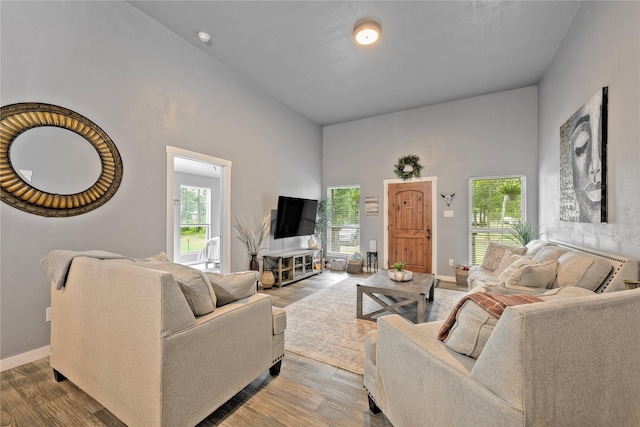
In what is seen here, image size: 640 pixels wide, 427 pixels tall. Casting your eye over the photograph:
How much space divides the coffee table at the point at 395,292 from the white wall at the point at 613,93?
1565 millimetres

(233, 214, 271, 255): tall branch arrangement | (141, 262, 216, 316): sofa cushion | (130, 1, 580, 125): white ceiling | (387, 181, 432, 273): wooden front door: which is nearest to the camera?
(141, 262, 216, 316): sofa cushion

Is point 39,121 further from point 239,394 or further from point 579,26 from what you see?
point 579,26

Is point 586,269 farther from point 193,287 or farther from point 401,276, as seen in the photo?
point 193,287

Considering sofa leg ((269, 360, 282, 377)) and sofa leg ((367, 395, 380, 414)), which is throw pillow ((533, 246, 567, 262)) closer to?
sofa leg ((367, 395, 380, 414))

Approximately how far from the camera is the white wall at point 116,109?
2.22 metres

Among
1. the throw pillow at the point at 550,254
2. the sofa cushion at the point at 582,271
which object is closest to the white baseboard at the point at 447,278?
the throw pillow at the point at 550,254

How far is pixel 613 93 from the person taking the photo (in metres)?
2.18

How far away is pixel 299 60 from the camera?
391 cm

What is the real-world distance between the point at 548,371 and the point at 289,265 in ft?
14.0

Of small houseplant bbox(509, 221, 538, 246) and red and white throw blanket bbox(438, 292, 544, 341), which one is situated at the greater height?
small houseplant bbox(509, 221, 538, 246)

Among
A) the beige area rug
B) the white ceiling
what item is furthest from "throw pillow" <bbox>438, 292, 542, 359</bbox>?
the white ceiling

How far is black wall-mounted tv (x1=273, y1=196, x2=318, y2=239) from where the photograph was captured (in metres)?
5.14

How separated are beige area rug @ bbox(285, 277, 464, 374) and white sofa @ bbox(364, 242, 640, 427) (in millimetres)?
1250

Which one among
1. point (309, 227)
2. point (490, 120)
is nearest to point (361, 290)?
point (309, 227)
